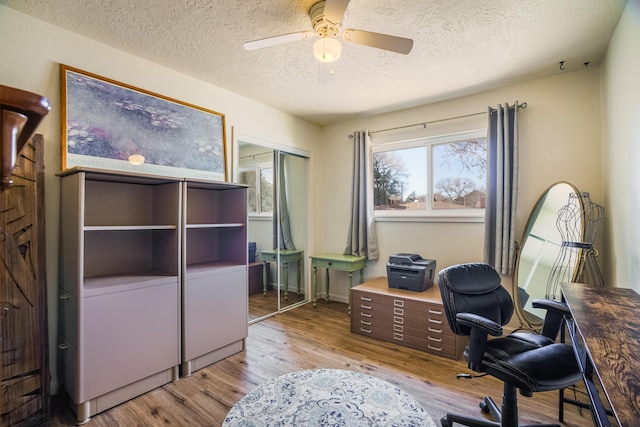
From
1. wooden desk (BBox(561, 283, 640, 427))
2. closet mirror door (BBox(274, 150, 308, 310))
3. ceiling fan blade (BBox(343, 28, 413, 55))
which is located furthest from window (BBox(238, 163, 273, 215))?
wooden desk (BBox(561, 283, 640, 427))

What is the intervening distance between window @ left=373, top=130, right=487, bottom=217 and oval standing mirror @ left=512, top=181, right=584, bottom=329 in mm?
526

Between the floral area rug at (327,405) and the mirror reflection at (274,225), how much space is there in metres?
1.82

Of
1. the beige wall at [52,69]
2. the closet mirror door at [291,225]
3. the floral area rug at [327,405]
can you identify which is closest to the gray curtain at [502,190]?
the floral area rug at [327,405]

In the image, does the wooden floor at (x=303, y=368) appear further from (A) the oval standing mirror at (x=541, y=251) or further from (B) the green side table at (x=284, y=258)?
(A) the oval standing mirror at (x=541, y=251)

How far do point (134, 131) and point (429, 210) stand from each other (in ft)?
10.3

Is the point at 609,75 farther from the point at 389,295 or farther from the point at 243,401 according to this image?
the point at 243,401

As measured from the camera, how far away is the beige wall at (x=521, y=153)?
2738mm

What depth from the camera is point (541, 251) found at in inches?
112

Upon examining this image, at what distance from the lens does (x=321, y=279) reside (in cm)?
449

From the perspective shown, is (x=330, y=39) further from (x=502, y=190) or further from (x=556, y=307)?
(x=502, y=190)

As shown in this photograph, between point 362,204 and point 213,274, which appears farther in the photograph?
point 362,204

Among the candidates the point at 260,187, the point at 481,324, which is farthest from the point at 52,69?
the point at 481,324

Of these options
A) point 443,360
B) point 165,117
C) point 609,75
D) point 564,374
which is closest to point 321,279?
point 443,360

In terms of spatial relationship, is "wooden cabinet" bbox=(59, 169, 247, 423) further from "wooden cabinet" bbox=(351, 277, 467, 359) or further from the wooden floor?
"wooden cabinet" bbox=(351, 277, 467, 359)
